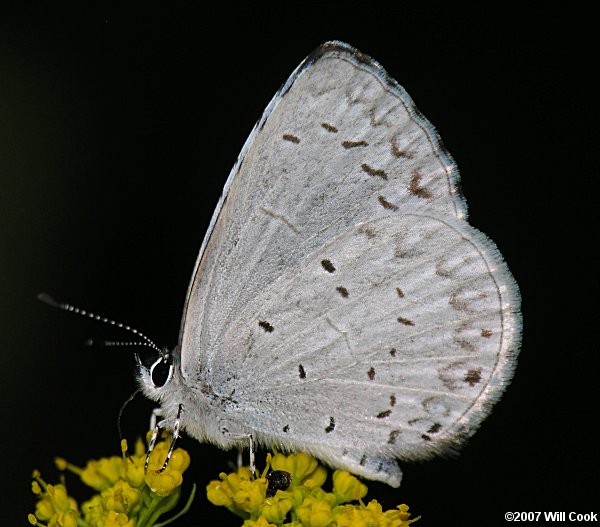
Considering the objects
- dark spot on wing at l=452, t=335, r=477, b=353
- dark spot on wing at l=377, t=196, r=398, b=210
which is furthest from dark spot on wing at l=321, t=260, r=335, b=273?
dark spot on wing at l=452, t=335, r=477, b=353

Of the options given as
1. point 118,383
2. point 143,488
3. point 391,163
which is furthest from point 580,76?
point 143,488

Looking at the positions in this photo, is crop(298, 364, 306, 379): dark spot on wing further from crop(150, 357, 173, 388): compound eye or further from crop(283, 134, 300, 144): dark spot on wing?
crop(283, 134, 300, 144): dark spot on wing

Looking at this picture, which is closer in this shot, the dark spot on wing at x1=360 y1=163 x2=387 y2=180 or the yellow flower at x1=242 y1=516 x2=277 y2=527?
the yellow flower at x1=242 y1=516 x2=277 y2=527

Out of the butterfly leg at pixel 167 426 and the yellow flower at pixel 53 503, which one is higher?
the butterfly leg at pixel 167 426

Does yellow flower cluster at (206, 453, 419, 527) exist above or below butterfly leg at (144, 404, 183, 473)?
below

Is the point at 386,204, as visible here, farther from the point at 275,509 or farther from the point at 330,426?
Answer: the point at 275,509

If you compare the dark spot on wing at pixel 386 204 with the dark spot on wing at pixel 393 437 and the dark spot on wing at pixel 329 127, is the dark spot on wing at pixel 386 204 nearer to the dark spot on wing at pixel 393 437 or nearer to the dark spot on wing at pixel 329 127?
the dark spot on wing at pixel 329 127

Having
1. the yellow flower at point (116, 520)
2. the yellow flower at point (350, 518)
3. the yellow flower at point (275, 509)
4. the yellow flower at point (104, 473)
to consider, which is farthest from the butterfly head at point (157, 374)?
the yellow flower at point (350, 518)
